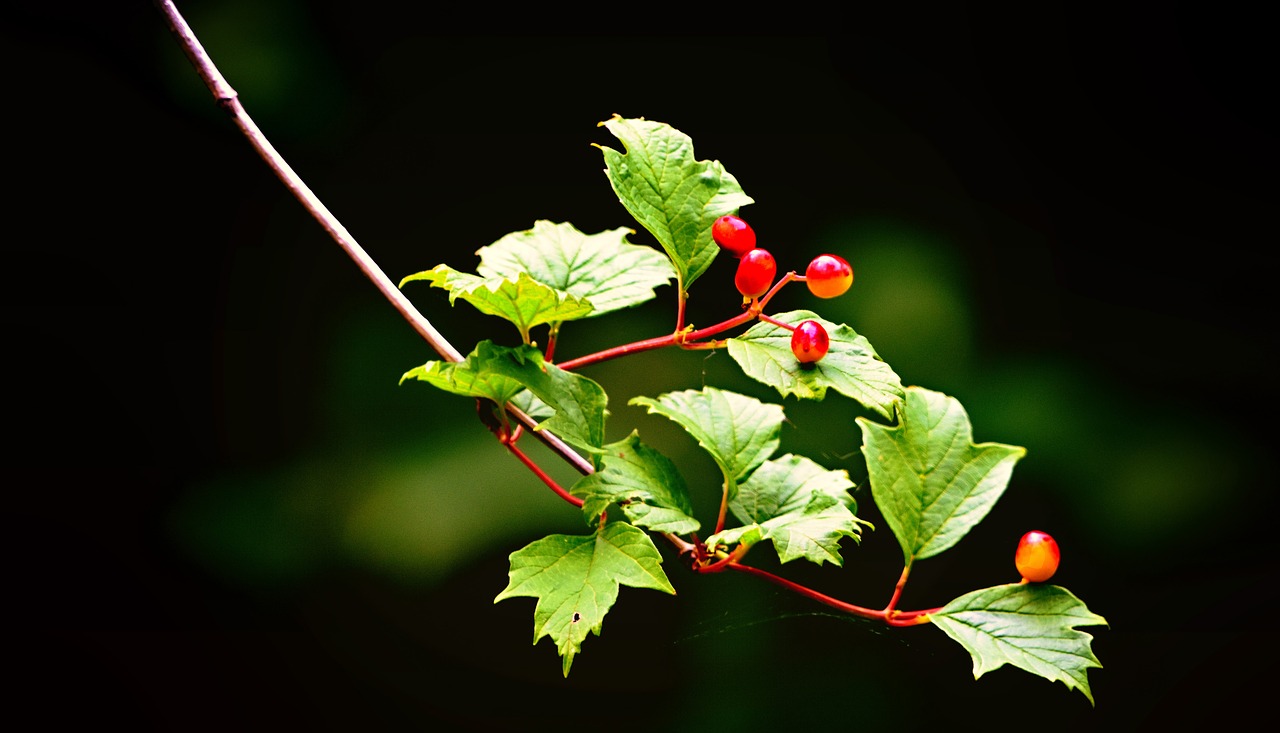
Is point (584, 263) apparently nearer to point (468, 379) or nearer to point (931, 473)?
point (468, 379)

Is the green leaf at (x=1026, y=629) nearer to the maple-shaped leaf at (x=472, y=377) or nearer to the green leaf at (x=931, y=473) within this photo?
the green leaf at (x=931, y=473)

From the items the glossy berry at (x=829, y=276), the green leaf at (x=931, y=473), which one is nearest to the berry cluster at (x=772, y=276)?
the glossy berry at (x=829, y=276)

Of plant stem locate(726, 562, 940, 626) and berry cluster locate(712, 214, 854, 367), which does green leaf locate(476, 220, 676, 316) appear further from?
plant stem locate(726, 562, 940, 626)

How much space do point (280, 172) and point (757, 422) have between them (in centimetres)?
35

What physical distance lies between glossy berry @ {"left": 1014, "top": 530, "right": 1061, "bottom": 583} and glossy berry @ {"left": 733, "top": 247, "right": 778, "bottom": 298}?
221 millimetres

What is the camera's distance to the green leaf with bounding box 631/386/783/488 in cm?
67

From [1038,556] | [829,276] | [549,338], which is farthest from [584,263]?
[1038,556]

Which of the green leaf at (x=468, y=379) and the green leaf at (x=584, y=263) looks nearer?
the green leaf at (x=468, y=379)

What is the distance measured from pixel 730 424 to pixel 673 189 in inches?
6.8

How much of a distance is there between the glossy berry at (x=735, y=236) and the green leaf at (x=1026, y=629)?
25 centimetres

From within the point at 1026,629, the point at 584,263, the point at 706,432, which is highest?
the point at 584,263

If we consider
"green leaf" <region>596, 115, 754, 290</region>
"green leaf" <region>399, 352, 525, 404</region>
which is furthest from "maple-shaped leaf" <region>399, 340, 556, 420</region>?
"green leaf" <region>596, 115, 754, 290</region>

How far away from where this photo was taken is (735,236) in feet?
1.94

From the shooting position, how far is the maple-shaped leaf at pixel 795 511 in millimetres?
569
